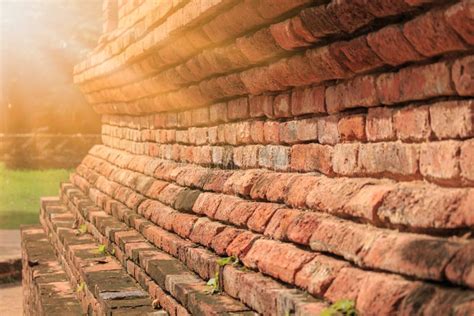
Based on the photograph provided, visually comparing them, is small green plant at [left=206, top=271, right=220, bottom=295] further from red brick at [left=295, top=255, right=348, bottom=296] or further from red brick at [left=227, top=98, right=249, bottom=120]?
red brick at [left=227, top=98, right=249, bottom=120]

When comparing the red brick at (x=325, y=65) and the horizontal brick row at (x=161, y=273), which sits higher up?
the red brick at (x=325, y=65)

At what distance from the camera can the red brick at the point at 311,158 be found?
264 cm

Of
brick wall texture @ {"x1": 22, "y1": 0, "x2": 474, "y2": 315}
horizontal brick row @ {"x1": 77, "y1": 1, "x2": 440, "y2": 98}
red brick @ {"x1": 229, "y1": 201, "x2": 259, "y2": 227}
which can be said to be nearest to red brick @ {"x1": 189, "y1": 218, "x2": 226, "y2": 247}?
brick wall texture @ {"x1": 22, "y1": 0, "x2": 474, "y2": 315}

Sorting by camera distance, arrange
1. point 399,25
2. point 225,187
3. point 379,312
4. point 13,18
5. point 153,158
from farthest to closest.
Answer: point 13,18, point 153,158, point 225,187, point 399,25, point 379,312

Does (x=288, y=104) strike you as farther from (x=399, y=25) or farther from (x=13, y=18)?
(x=13, y=18)

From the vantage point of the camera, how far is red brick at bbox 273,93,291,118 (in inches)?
117

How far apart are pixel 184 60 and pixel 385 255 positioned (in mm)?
2176

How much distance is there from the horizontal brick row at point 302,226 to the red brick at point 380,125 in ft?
0.59

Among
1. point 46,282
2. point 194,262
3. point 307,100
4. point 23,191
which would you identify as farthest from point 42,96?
point 307,100

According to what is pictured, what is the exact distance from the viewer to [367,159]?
7.84 ft

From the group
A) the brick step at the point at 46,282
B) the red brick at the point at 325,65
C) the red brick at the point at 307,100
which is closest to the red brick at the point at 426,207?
the red brick at the point at 325,65

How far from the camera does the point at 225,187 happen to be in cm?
349

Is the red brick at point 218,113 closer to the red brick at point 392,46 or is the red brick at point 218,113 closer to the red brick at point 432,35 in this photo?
the red brick at point 392,46

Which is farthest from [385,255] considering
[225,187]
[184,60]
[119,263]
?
[119,263]
